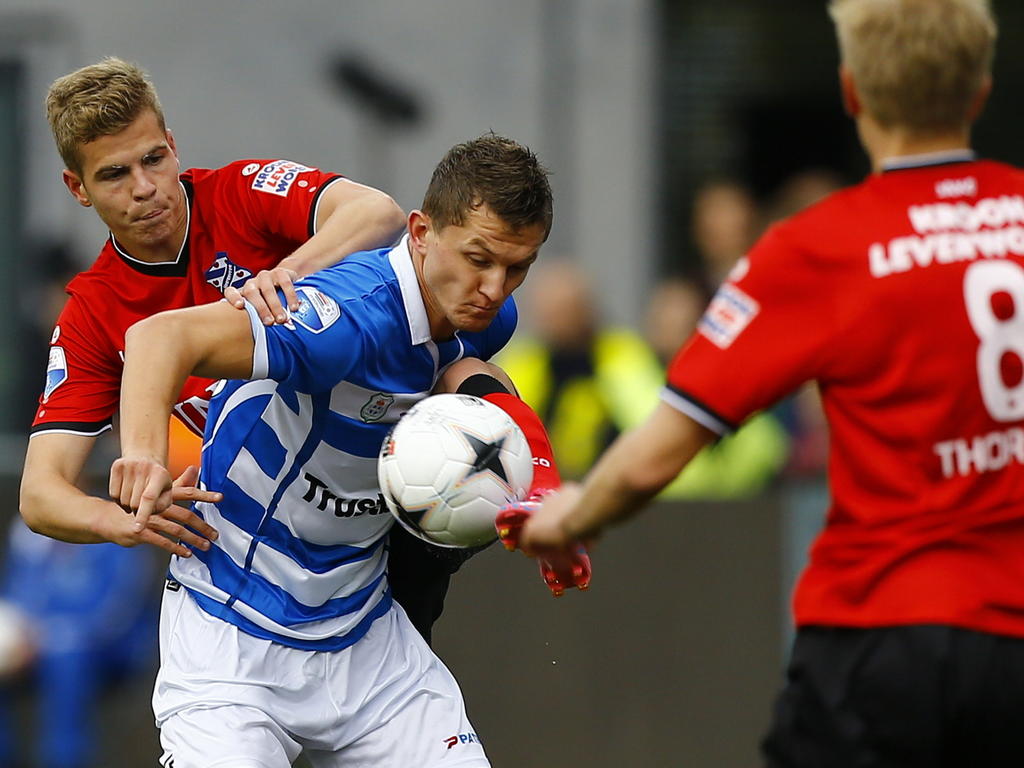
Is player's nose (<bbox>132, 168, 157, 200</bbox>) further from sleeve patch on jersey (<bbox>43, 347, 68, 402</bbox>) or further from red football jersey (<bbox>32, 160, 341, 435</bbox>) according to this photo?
sleeve patch on jersey (<bbox>43, 347, 68, 402</bbox>)

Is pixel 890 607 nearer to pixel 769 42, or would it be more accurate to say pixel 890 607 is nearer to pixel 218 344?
pixel 218 344

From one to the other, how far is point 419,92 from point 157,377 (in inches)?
295

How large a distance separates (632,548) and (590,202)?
3425 mm

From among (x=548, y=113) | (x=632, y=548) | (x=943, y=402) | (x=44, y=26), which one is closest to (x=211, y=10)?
(x=44, y=26)

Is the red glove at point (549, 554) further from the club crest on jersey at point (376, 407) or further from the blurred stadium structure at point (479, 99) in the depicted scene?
the blurred stadium structure at point (479, 99)

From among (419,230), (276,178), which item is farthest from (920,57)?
(276,178)

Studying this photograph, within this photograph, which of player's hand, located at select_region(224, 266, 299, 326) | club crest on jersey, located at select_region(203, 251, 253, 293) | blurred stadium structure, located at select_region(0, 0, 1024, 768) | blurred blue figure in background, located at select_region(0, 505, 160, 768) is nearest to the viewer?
player's hand, located at select_region(224, 266, 299, 326)

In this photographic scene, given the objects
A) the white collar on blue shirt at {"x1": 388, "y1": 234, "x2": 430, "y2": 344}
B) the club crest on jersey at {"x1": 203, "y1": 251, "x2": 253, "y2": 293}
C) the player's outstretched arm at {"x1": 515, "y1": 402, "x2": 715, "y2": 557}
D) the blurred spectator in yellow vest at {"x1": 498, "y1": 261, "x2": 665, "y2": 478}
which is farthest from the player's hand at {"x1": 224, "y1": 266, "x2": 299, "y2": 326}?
the blurred spectator in yellow vest at {"x1": 498, "y1": 261, "x2": 665, "y2": 478}

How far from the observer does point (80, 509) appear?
13.9ft

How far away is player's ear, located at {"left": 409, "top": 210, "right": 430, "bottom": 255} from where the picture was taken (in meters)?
4.31

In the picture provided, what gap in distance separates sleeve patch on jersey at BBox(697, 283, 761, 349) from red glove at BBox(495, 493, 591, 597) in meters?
0.62

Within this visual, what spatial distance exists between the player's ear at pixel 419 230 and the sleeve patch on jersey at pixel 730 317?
43.8 inches

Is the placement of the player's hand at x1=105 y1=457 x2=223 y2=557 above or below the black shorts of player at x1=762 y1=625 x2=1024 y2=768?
above

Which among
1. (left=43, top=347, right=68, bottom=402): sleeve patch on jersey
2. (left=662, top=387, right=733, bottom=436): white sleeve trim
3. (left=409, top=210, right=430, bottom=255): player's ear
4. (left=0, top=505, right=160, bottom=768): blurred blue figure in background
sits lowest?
(left=0, top=505, right=160, bottom=768): blurred blue figure in background
